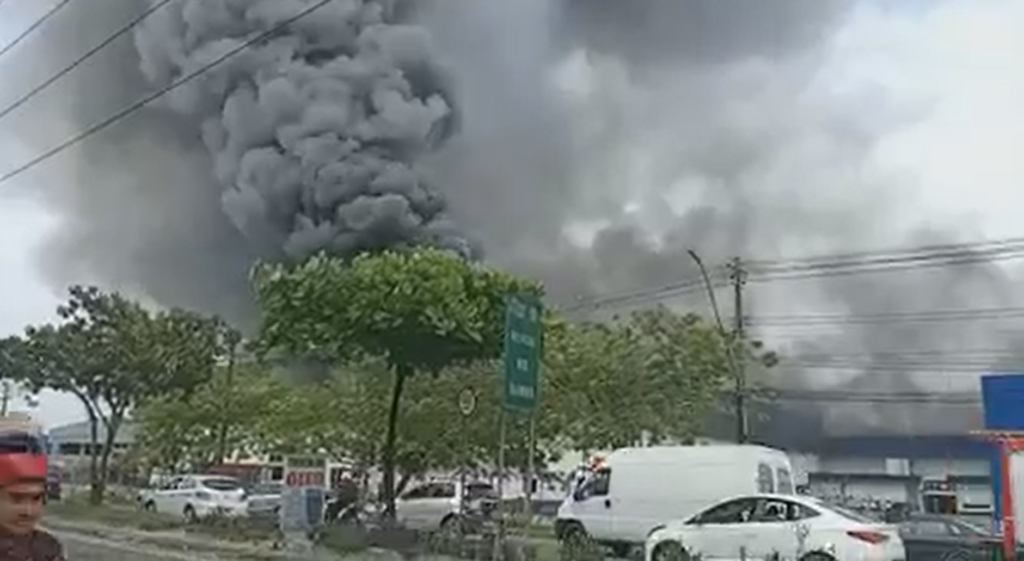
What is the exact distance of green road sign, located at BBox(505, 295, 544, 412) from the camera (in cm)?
1146

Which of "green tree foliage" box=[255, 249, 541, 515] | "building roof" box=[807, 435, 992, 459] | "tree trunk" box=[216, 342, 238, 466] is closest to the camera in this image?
"green tree foliage" box=[255, 249, 541, 515]

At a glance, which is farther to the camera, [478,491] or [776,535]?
[478,491]

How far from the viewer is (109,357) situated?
114 ft

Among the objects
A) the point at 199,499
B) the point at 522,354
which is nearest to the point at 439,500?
the point at 199,499

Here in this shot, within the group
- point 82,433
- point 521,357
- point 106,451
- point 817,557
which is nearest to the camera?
point 521,357

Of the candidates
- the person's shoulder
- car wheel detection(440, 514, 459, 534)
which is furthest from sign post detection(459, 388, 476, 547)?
the person's shoulder

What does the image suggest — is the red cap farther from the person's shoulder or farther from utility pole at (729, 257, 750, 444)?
utility pole at (729, 257, 750, 444)

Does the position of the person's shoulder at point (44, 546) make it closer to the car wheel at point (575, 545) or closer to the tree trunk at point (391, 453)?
the car wheel at point (575, 545)

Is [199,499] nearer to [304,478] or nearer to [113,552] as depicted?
[304,478]

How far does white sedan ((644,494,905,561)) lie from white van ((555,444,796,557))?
3351mm

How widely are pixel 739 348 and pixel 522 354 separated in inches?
947

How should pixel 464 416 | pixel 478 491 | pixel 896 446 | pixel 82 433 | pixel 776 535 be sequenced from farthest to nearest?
1. pixel 896 446
2. pixel 82 433
3. pixel 464 416
4. pixel 478 491
5. pixel 776 535

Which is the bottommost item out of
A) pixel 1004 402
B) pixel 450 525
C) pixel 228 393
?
pixel 450 525

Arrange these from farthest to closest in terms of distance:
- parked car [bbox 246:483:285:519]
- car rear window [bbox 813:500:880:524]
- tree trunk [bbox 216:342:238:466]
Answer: tree trunk [bbox 216:342:238:466] < parked car [bbox 246:483:285:519] < car rear window [bbox 813:500:880:524]
